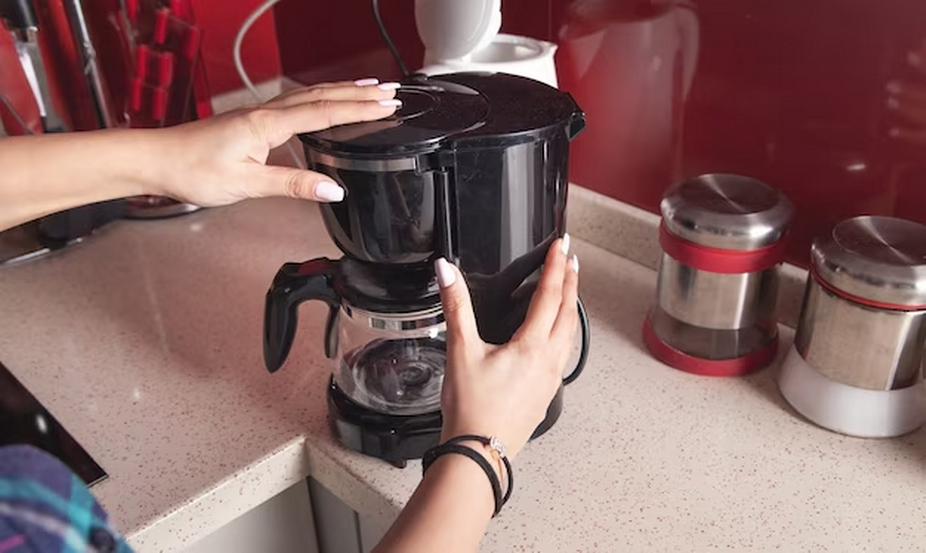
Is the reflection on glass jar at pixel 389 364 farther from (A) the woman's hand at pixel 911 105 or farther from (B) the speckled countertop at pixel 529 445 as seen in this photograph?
(A) the woman's hand at pixel 911 105

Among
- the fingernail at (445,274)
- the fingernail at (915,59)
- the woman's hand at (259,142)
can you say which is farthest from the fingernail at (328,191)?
the fingernail at (915,59)

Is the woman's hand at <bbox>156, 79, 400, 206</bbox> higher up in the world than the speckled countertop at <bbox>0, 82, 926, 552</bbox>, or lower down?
higher up

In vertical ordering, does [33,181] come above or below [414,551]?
above

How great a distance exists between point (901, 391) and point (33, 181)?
803 mm

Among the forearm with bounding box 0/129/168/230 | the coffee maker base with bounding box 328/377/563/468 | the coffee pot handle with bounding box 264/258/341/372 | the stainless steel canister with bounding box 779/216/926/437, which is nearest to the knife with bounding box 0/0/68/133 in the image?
the forearm with bounding box 0/129/168/230

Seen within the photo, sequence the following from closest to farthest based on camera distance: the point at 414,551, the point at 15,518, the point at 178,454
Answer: the point at 15,518, the point at 414,551, the point at 178,454

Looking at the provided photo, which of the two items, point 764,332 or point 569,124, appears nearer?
point 569,124

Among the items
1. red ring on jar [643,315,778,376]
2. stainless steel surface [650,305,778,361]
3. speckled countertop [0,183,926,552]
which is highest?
stainless steel surface [650,305,778,361]

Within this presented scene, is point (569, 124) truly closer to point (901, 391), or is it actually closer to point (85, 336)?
point (901, 391)

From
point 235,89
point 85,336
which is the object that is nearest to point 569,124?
point 85,336

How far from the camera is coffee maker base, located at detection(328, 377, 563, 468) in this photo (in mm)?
801

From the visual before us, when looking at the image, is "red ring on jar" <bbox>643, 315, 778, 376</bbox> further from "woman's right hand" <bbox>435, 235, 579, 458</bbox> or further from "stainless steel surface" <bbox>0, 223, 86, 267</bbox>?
"stainless steel surface" <bbox>0, 223, 86, 267</bbox>

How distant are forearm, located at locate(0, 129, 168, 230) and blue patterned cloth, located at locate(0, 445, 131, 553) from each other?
0.38 meters

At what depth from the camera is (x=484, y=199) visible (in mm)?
719
